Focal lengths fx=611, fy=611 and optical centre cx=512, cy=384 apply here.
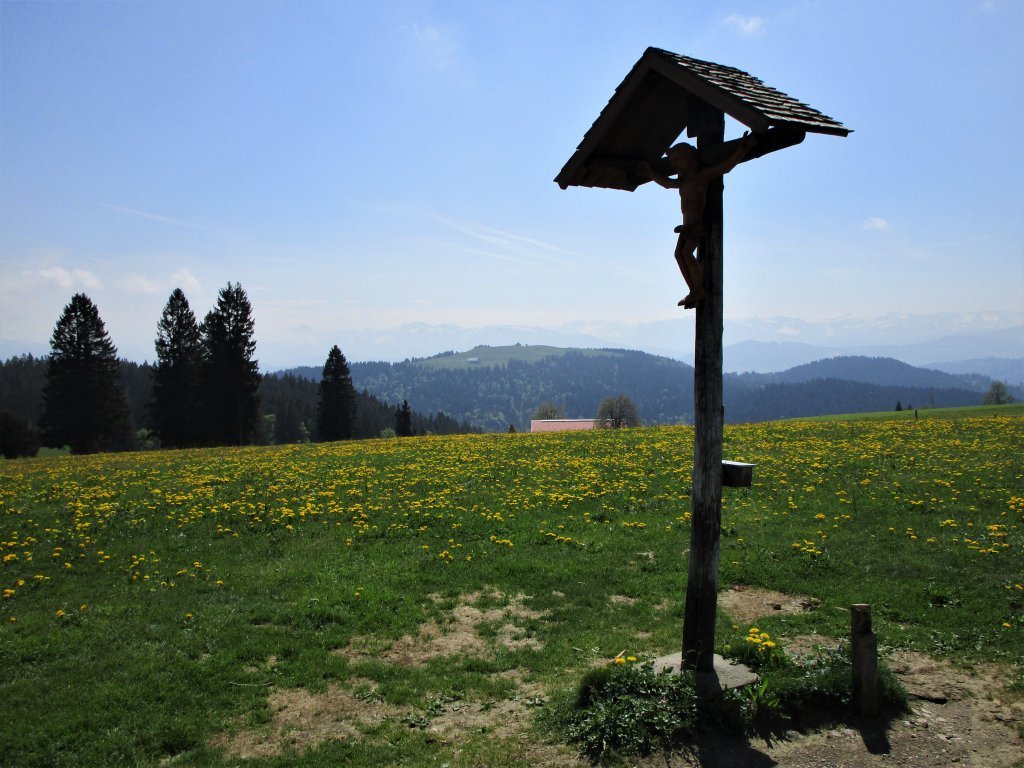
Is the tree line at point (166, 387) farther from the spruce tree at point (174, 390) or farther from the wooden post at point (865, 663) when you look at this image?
the wooden post at point (865, 663)

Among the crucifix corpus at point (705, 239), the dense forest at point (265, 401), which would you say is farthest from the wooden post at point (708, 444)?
the dense forest at point (265, 401)

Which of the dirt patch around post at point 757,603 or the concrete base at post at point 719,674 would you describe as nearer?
the concrete base at post at point 719,674

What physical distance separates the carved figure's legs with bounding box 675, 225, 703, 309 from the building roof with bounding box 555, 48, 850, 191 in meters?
1.06

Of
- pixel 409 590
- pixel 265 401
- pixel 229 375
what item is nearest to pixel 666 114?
pixel 409 590

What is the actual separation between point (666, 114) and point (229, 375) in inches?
2369

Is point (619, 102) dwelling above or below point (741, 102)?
above

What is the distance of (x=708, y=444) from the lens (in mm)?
6258

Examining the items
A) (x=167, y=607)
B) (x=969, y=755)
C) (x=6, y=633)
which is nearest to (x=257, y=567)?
(x=167, y=607)

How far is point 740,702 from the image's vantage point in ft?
19.4

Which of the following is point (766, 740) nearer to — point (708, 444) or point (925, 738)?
point (925, 738)

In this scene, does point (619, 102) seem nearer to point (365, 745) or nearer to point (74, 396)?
point (365, 745)

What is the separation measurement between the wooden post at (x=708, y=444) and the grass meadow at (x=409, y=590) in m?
1.30

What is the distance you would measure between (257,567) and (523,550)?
4.81 m

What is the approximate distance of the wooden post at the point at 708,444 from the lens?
20.4 ft
